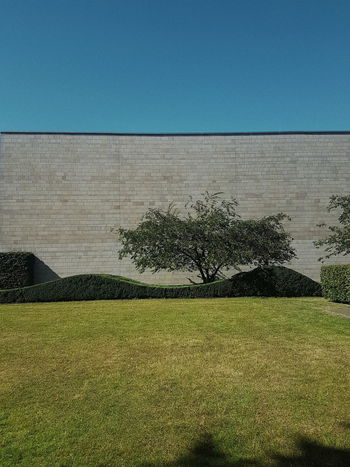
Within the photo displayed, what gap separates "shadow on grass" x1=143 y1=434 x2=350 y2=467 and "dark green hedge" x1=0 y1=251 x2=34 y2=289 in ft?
59.5

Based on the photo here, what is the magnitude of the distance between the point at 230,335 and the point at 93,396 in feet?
11.6

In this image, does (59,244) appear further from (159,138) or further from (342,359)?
(342,359)

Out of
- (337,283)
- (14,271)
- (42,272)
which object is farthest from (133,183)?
(337,283)

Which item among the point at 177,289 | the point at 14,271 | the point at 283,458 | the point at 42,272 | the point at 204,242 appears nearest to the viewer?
the point at 283,458

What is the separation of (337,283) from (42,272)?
598 inches

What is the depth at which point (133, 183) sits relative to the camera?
68.4ft

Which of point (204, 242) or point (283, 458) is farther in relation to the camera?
point (204, 242)

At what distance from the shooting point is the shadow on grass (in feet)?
9.14

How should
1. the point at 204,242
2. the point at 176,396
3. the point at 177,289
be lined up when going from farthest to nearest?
the point at 204,242, the point at 177,289, the point at 176,396

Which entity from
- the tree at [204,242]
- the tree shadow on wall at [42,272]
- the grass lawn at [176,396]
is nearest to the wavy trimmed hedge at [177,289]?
the tree at [204,242]

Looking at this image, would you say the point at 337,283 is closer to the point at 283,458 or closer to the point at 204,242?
the point at 204,242

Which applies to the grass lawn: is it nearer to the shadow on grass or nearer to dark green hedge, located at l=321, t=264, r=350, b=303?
the shadow on grass

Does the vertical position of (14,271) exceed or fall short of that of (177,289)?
it exceeds it

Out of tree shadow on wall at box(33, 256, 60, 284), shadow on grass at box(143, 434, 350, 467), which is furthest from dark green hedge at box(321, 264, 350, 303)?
tree shadow on wall at box(33, 256, 60, 284)
